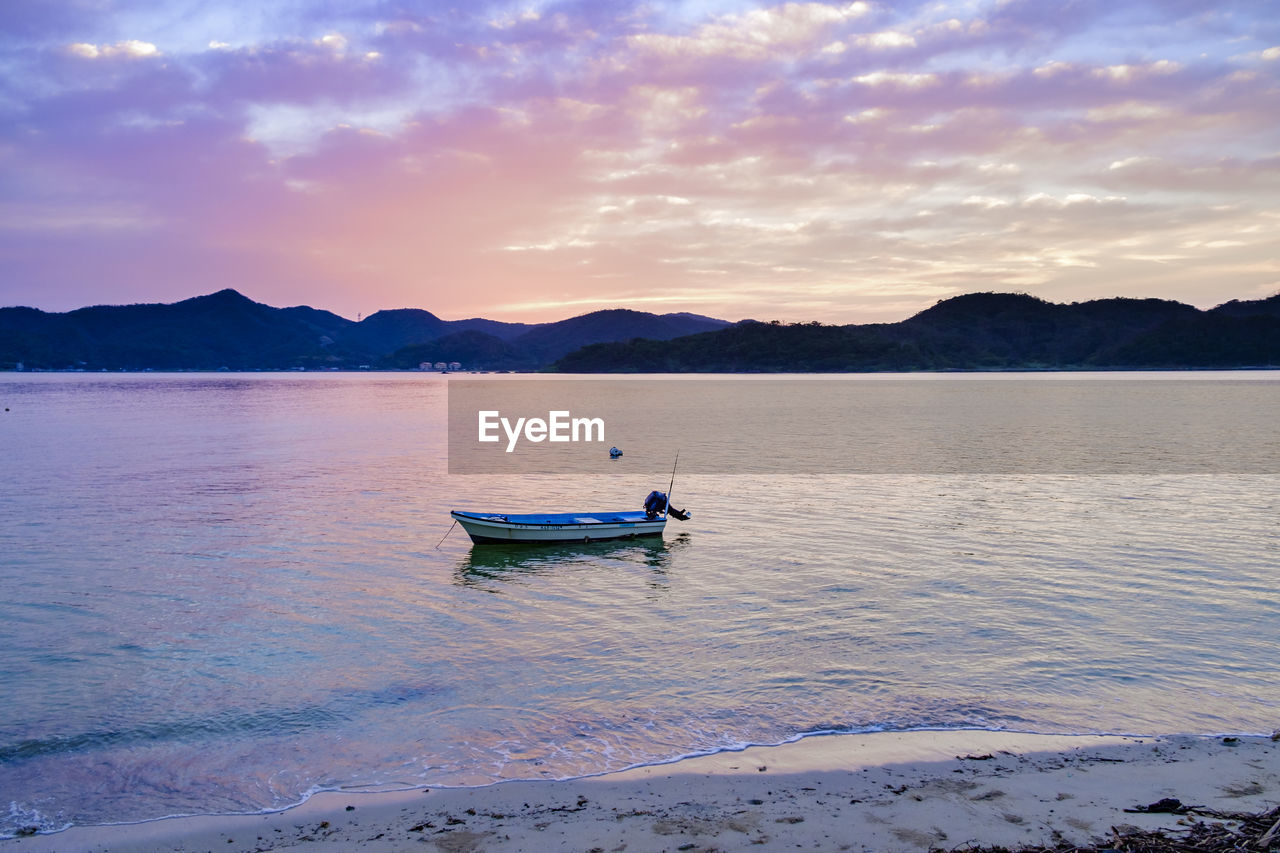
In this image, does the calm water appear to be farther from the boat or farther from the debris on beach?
the debris on beach

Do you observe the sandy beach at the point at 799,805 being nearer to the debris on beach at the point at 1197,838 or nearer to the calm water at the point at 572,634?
the debris on beach at the point at 1197,838

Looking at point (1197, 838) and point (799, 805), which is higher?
point (1197, 838)

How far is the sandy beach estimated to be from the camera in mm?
9008

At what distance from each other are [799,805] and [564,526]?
63.4ft

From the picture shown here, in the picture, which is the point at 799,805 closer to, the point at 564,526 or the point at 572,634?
the point at 572,634

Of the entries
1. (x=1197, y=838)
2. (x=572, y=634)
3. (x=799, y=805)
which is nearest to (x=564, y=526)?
(x=572, y=634)

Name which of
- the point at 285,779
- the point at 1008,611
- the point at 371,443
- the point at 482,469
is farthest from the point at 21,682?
the point at 371,443

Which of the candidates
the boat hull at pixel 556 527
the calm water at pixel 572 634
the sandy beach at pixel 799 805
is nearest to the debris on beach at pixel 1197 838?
the sandy beach at pixel 799 805

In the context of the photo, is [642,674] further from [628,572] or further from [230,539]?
[230,539]

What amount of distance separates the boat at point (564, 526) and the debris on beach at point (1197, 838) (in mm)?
21194

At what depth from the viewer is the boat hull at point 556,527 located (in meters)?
28.0

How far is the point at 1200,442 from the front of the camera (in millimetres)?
61438

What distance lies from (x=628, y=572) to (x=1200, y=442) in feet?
188

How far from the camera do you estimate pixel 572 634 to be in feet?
60.5
